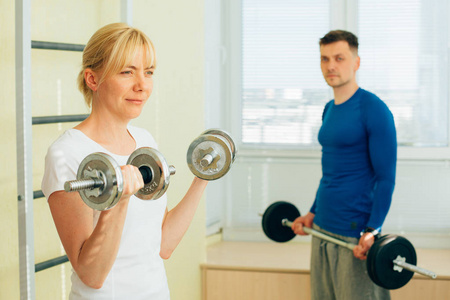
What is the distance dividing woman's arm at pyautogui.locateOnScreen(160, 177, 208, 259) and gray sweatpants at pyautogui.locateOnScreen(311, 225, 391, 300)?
0.89 metres

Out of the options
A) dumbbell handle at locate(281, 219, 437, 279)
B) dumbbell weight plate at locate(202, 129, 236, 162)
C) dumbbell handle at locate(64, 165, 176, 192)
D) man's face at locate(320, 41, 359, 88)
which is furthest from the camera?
man's face at locate(320, 41, 359, 88)

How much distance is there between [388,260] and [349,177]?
331 millimetres

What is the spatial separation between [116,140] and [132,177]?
11.3 inches

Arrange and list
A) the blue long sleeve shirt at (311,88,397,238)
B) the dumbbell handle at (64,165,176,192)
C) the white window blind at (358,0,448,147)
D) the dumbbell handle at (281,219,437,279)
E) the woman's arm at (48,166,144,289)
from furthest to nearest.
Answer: the white window blind at (358,0,448,147)
the blue long sleeve shirt at (311,88,397,238)
the dumbbell handle at (281,219,437,279)
the woman's arm at (48,166,144,289)
the dumbbell handle at (64,165,176,192)

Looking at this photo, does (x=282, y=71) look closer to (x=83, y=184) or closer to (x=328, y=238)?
(x=328, y=238)

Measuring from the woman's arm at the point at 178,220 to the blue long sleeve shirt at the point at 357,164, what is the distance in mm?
860

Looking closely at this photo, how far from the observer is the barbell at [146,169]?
1001 millimetres

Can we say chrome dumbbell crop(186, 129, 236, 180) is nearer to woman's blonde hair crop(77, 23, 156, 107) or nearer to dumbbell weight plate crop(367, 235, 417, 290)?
woman's blonde hair crop(77, 23, 156, 107)

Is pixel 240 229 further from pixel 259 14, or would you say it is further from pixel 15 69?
pixel 15 69

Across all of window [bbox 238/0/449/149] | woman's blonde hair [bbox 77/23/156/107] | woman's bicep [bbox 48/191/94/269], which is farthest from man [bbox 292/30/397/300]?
woman's bicep [bbox 48/191/94/269]

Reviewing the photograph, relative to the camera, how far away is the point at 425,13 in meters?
3.08

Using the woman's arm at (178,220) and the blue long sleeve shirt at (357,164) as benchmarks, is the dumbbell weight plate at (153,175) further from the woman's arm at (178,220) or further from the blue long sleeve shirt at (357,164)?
the blue long sleeve shirt at (357,164)

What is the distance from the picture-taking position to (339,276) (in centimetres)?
216

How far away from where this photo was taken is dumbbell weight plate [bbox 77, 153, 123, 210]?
1000mm
